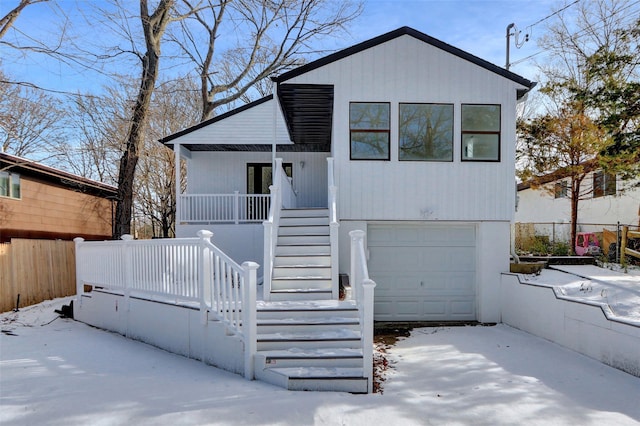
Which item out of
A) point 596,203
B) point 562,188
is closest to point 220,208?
point 562,188

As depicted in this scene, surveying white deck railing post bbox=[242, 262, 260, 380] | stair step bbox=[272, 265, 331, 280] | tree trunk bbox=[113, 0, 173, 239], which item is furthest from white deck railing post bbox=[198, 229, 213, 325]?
tree trunk bbox=[113, 0, 173, 239]

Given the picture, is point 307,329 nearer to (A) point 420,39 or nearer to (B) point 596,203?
(A) point 420,39

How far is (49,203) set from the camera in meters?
12.9

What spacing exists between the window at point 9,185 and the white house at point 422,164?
830 cm

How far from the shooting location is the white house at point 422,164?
8.41 m

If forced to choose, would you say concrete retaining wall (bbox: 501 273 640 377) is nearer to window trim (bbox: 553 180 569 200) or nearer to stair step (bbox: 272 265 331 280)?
stair step (bbox: 272 265 331 280)

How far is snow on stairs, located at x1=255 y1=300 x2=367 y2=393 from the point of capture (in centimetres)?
447

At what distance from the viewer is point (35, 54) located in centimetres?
907

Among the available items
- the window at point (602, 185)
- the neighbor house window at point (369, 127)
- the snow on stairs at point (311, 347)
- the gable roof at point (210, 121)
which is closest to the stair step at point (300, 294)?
the snow on stairs at point (311, 347)

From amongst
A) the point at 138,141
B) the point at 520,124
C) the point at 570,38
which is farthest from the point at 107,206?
the point at 570,38

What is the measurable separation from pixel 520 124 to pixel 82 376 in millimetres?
14207

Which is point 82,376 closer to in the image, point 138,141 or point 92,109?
point 138,141

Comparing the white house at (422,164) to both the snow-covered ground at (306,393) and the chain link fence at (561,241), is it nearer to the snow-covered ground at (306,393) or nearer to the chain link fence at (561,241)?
the snow-covered ground at (306,393)

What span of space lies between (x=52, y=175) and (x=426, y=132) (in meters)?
11.7
